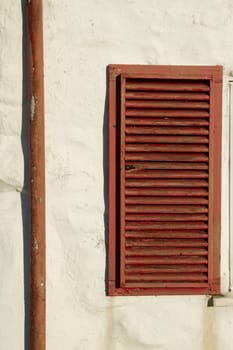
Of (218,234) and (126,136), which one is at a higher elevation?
(126,136)

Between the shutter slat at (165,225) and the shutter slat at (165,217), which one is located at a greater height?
the shutter slat at (165,217)

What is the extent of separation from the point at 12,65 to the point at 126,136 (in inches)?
26.6

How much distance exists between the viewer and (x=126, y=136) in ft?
9.35

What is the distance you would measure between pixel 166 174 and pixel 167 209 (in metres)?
0.18

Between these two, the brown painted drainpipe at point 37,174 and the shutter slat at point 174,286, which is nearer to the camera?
the brown painted drainpipe at point 37,174

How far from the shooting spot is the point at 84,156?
2.88 m

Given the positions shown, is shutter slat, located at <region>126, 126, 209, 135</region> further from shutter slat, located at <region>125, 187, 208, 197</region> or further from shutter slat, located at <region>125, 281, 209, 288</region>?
shutter slat, located at <region>125, 281, 209, 288</region>

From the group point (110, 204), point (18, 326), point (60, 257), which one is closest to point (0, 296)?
point (18, 326)

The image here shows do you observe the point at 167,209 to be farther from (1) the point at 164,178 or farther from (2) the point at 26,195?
(2) the point at 26,195

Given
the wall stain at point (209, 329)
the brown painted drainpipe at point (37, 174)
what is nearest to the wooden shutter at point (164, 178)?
the wall stain at point (209, 329)

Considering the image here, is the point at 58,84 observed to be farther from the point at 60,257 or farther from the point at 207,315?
the point at 207,315

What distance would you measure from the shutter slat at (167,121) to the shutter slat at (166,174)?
24cm

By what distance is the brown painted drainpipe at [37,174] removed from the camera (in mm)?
2777

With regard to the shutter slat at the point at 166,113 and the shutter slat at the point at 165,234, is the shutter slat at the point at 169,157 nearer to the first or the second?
the shutter slat at the point at 166,113
